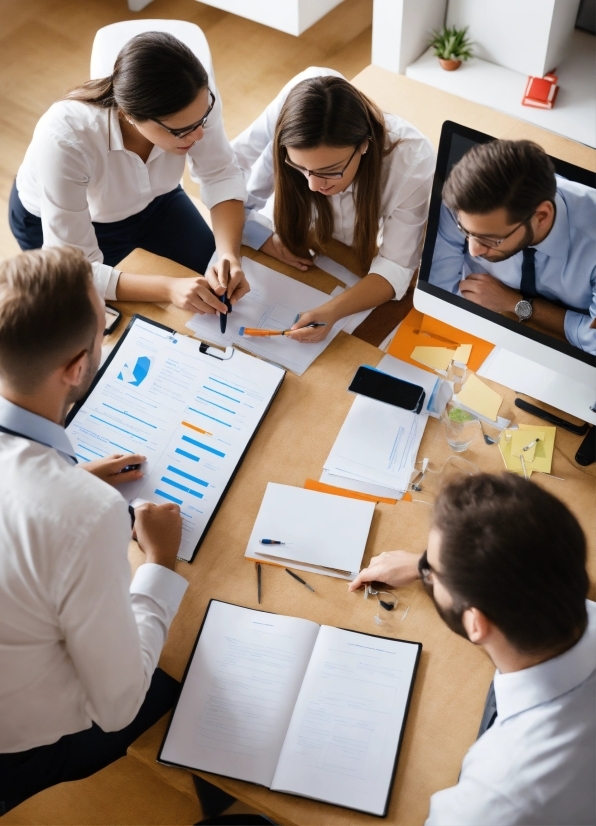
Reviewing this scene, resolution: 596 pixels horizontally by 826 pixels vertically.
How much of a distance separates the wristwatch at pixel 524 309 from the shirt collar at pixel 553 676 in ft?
2.09

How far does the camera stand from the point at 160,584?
53.4 inches

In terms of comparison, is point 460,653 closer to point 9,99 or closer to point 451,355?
point 451,355

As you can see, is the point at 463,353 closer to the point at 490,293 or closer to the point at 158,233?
the point at 490,293

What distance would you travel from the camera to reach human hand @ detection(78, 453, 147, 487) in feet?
4.88

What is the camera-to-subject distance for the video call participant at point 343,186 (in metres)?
1.65

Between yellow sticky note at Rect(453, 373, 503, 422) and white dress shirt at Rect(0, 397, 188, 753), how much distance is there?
77cm

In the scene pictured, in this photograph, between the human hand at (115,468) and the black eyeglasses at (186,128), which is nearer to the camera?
the human hand at (115,468)

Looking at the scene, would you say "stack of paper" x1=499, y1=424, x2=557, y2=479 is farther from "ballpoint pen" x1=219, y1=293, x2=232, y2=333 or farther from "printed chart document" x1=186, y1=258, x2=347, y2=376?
"ballpoint pen" x1=219, y1=293, x2=232, y2=333

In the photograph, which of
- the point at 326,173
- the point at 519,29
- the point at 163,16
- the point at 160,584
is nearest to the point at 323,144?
the point at 326,173

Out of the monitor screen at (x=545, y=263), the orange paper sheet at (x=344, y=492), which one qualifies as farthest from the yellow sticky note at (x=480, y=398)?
the orange paper sheet at (x=344, y=492)

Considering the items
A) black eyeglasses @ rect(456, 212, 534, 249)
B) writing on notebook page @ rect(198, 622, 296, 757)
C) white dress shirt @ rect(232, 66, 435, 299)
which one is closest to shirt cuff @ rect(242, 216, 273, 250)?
white dress shirt @ rect(232, 66, 435, 299)

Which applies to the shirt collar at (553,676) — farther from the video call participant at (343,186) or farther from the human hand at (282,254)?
the human hand at (282,254)

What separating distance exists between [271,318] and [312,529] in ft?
1.82

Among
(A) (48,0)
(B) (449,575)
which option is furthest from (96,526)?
(A) (48,0)
